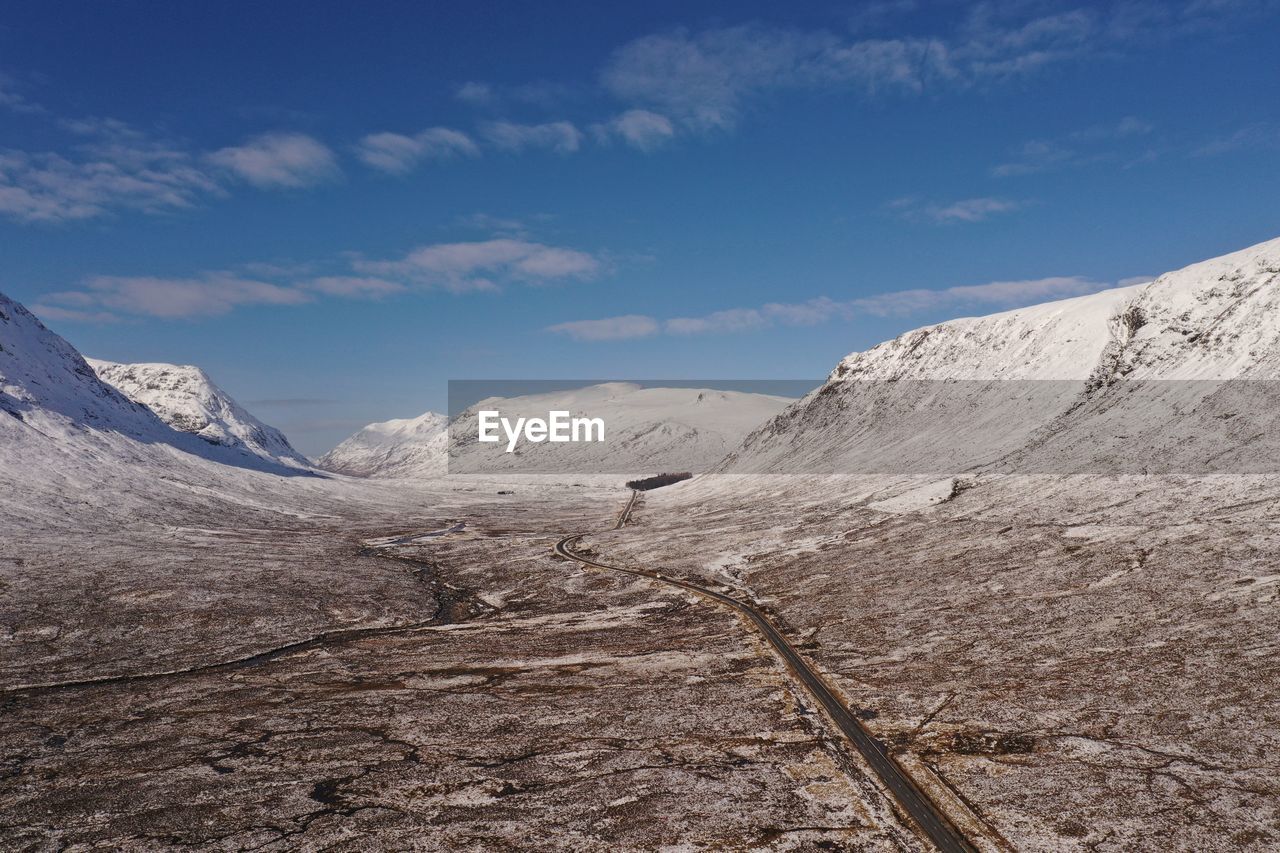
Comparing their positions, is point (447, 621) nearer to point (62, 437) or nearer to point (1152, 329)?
point (1152, 329)

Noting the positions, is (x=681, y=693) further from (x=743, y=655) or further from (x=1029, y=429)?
(x=1029, y=429)

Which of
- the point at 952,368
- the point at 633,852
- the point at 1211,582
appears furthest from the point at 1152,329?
the point at 633,852

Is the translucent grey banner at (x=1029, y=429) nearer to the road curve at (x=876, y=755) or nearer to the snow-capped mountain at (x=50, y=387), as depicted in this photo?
the road curve at (x=876, y=755)

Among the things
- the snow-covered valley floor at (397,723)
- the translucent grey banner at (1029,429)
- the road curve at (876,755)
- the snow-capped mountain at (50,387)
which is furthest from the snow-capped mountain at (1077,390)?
the snow-capped mountain at (50,387)

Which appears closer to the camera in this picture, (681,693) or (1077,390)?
(681,693)

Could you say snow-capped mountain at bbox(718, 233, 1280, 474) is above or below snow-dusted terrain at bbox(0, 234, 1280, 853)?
above

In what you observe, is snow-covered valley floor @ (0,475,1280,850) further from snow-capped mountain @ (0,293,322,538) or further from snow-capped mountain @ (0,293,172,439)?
snow-capped mountain @ (0,293,172,439)

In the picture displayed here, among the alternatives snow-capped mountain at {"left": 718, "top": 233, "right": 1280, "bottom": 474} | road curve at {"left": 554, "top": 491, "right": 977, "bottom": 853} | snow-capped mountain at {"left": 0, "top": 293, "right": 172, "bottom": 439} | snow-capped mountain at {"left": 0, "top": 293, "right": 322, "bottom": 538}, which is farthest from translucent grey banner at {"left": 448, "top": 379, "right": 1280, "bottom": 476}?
snow-capped mountain at {"left": 0, "top": 293, "right": 172, "bottom": 439}

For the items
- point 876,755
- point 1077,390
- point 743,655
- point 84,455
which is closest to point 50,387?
point 84,455
